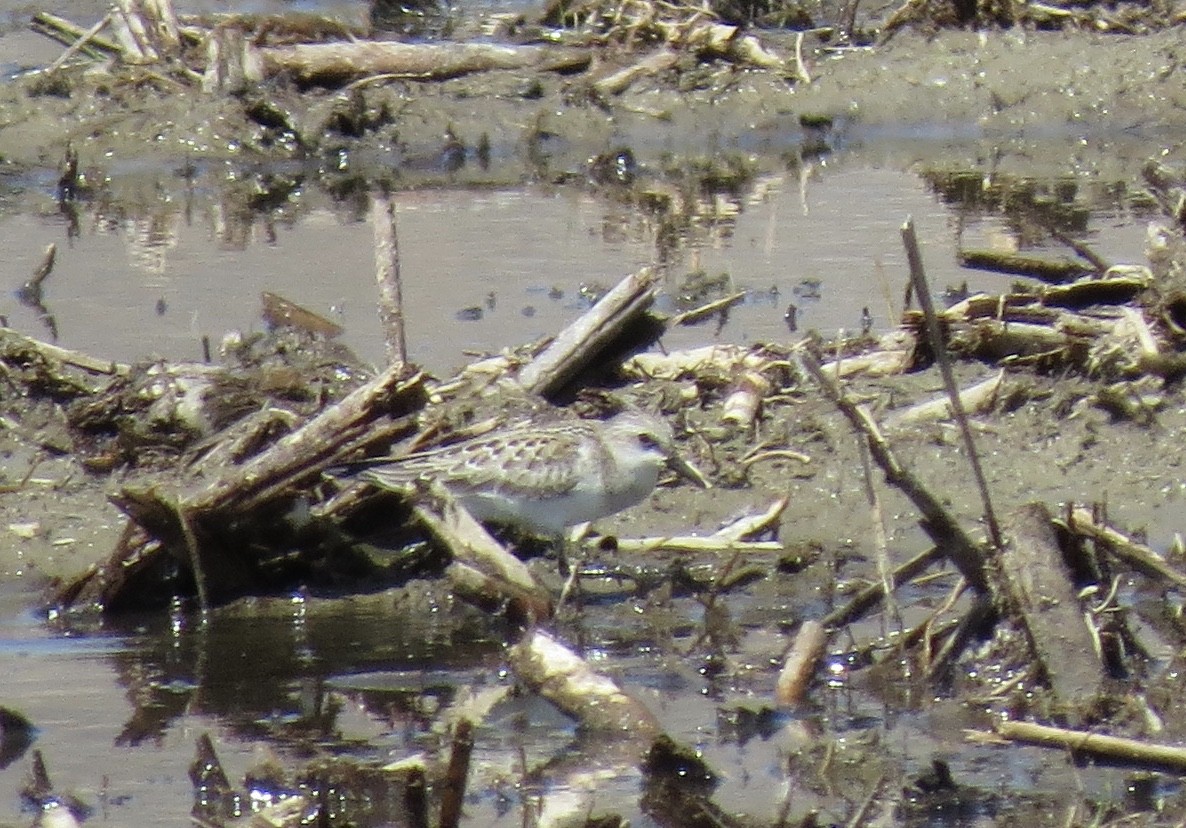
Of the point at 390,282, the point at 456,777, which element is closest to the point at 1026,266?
the point at 390,282

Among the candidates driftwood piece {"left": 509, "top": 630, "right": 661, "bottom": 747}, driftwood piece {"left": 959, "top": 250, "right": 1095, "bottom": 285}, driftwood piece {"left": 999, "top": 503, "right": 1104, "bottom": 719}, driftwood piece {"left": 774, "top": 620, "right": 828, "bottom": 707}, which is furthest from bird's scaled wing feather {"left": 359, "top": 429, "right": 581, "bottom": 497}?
driftwood piece {"left": 959, "top": 250, "right": 1095, "bottom": 285}

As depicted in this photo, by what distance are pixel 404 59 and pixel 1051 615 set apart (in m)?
10.8

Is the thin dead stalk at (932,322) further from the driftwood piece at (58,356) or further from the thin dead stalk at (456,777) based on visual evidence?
the driftwood piece at (58,356)

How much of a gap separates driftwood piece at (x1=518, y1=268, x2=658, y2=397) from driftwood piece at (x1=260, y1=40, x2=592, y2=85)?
726 centimetres

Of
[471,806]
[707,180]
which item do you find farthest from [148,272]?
[471,806]

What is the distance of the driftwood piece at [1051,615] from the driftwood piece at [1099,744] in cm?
49

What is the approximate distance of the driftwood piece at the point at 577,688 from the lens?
5457mm

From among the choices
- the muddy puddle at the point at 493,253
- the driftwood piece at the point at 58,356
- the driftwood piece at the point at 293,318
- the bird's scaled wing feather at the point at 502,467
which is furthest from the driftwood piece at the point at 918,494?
the driftwood piece at the point at 293,318

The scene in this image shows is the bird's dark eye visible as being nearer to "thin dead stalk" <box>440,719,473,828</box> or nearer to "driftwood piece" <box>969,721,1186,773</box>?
"driftwood piece" <box>969,721,1186,773</box>

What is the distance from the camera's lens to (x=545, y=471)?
274 inches

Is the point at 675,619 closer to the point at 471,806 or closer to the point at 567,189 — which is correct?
the point at 471,806

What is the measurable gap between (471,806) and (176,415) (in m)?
3.13

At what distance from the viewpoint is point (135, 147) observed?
14.9 meters

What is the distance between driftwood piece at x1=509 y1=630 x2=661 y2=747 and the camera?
5457 mm
